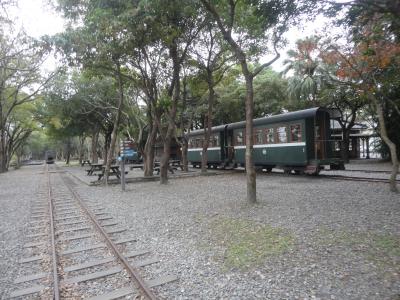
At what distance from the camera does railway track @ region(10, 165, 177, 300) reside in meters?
4.22

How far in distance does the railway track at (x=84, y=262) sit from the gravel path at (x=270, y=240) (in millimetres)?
235

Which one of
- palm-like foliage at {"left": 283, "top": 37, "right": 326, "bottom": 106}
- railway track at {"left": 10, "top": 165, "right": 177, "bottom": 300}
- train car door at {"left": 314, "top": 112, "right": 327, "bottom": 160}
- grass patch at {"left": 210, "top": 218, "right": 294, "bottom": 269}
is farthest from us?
palm-like foliage at {"left": 283, "top": 37, "right": 326, "bottom": 106}

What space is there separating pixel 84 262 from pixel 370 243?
4.58 metres

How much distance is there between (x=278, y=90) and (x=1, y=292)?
1143 inches

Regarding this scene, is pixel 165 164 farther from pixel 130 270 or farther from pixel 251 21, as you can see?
pixel 130 270

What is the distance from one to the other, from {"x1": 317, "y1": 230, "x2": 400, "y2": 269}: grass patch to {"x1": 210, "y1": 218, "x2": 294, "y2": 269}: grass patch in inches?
27.2

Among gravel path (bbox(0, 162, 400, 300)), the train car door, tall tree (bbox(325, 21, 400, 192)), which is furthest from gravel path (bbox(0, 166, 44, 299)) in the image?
the train car door

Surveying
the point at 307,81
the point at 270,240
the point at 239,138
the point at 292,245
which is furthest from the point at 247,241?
the point at 307,81

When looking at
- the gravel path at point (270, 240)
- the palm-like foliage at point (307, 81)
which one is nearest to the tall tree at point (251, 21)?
the gravel path at point (270, 240)

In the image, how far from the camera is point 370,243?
5.39 metres

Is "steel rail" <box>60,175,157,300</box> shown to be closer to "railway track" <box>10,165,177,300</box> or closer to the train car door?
"railway track" <box>10,165,177,300</box>

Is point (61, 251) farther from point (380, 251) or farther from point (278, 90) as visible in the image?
point (278, 90)

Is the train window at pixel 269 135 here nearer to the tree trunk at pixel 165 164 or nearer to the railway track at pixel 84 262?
the tree trunk at pixel 165 164

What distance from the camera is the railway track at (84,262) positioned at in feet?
13.9
